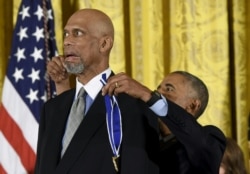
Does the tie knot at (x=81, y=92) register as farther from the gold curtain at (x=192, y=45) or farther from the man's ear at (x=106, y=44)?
the gold curtain at (x=192, y=45)

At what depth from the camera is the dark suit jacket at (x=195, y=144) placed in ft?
4.88

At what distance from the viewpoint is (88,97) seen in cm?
172

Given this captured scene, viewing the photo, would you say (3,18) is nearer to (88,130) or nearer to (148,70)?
(148,70)

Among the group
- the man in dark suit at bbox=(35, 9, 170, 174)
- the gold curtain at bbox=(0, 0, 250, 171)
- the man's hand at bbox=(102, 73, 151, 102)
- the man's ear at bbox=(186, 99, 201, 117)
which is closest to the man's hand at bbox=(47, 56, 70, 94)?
the man in dark suit at bbox=(35, 9, 170, 174)

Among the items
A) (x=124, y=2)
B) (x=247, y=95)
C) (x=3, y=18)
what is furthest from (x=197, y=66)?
(x=3, y=18)

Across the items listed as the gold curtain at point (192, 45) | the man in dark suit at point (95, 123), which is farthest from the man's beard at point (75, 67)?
the gold curtain at point (192, 45)

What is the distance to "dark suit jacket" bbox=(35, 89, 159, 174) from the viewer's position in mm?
1565

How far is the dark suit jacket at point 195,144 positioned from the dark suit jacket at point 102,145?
88 mm

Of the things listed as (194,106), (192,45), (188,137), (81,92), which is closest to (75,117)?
(81,92)

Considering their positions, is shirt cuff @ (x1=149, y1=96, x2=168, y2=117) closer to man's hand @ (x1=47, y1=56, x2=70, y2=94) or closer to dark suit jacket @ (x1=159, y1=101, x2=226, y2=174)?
dark suit jacket @ (x1=159, y1=101, x2=226, y2=174)

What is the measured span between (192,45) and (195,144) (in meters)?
1.24

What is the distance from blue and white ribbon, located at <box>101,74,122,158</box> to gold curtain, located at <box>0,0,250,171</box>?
3.63 ft

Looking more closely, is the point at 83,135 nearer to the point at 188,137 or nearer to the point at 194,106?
the point at 188,137

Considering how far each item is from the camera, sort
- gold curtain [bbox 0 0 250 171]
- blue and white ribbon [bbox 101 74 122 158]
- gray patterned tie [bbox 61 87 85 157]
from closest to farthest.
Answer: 1. blue and white ribbon [bbox 101 74 122 158]
2. gray patterned tie [bbox 61 87 85 157]
3. gold curtain [bbox 0 0 250 171]
